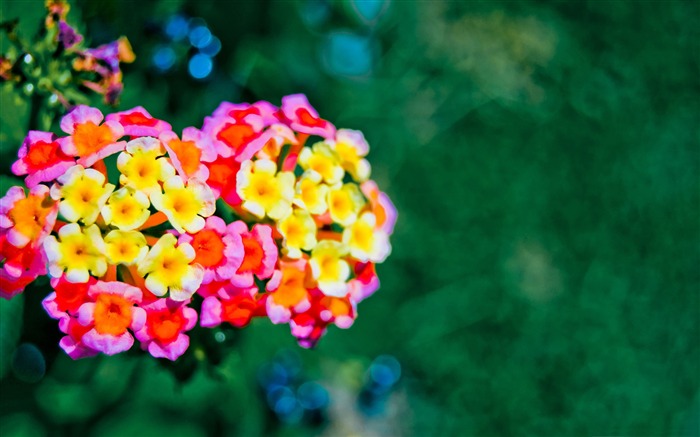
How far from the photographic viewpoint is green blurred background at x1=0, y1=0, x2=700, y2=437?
241cm

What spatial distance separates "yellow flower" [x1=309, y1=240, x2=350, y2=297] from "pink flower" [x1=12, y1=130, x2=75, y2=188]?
20.4 inches

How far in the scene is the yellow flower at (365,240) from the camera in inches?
62.4

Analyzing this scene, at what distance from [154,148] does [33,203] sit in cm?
24

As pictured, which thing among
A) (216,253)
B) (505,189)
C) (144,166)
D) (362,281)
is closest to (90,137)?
(144,166)

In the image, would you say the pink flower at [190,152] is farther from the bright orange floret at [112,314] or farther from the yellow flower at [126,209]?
the bright orange floret at [112,314]

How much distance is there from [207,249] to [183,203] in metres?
0.10

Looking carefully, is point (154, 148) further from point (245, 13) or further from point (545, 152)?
point (545, 152)

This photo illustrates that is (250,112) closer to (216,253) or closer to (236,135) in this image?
(236,135)

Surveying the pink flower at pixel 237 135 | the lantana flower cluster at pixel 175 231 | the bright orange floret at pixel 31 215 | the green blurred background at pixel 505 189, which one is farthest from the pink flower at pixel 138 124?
the green blurred background at pixel 505 189

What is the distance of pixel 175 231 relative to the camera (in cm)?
145

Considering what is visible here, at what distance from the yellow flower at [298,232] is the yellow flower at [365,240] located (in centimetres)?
9

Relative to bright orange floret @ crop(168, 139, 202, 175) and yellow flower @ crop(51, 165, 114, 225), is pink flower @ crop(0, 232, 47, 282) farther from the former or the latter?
bright orange floret @ crop(168, 139, 202, 175)

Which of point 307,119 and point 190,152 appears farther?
point 307,119

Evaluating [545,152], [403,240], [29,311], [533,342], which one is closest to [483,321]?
[533,342]
